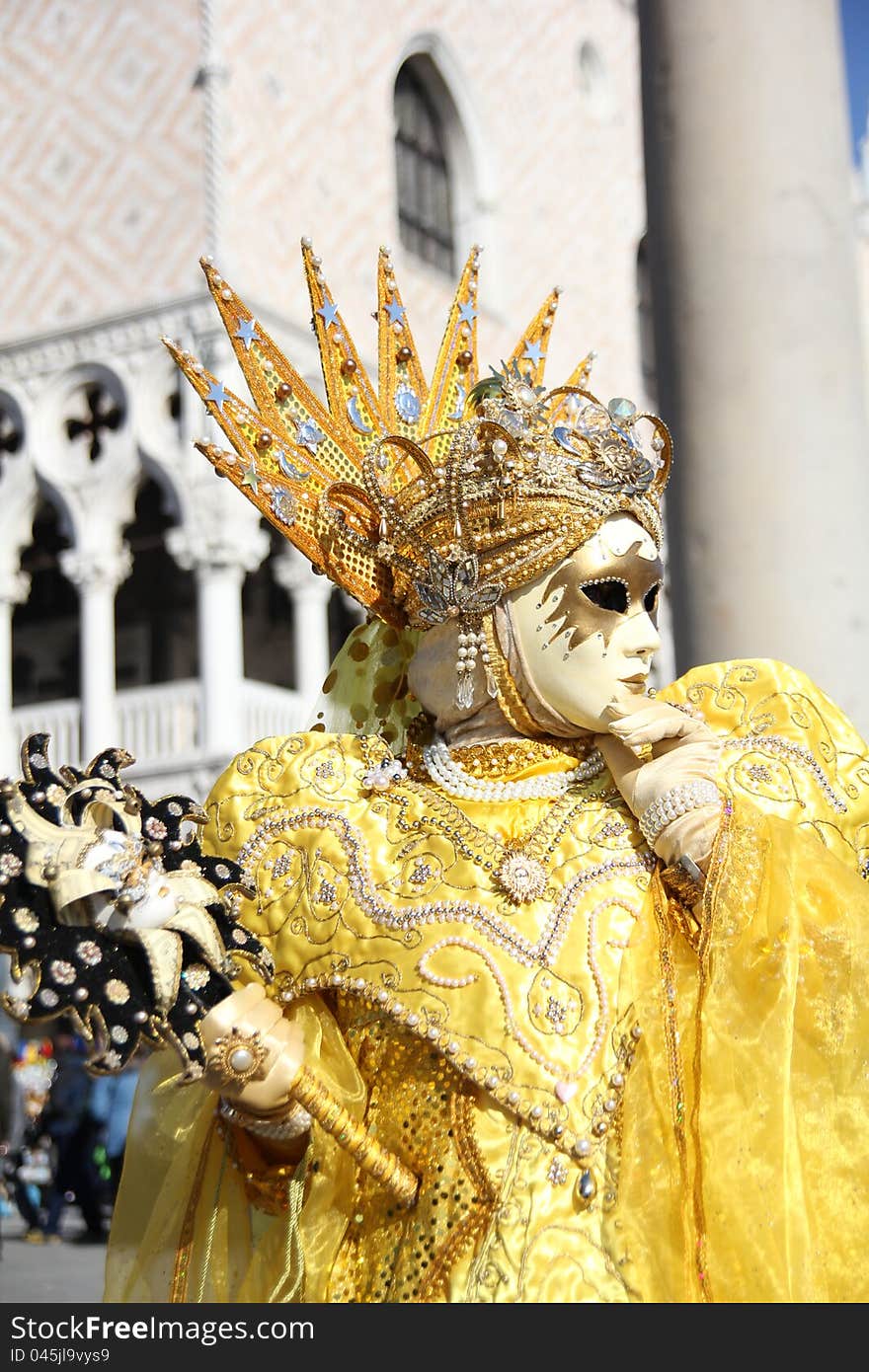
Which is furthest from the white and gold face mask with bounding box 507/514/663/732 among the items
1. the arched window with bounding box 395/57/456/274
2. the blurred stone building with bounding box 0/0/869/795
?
the arched window with bounding box 395/57/456/274

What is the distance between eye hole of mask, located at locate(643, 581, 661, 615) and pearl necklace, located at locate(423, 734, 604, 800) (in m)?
0.20

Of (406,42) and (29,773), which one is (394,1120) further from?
(406,42)

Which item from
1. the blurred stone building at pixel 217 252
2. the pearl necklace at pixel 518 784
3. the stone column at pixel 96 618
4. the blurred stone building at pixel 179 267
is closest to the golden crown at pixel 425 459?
the pearl necklace at pixel 518 784

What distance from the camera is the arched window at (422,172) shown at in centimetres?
1240

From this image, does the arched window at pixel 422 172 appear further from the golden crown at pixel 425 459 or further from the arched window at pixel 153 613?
the golden crown at pixel 425 459

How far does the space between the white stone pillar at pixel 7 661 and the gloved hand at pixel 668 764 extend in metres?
9.83

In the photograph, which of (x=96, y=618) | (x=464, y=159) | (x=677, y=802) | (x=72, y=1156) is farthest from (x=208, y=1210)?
(x=464, y=159)

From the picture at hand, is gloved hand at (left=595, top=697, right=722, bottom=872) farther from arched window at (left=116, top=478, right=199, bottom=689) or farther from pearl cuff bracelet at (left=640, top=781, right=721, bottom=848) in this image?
arched window at (left=116, top=478, right=199, bottom=689)

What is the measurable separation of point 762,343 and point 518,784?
1473mm

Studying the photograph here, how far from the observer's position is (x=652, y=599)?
2225 millimetres

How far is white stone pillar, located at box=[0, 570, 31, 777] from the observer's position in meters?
11.5

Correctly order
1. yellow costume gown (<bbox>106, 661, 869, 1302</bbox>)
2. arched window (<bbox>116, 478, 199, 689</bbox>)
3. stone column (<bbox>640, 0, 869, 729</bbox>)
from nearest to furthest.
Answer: yellow costume gown (<bbox>106, 661, 869, 1302</bbox>) < stone column (<bbox>640, 0, 869, 729</bbox>) < arched window (<bbox>116, 478, 199, 689</bbox>)

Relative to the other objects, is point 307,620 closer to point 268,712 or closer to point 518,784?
point 268,712
